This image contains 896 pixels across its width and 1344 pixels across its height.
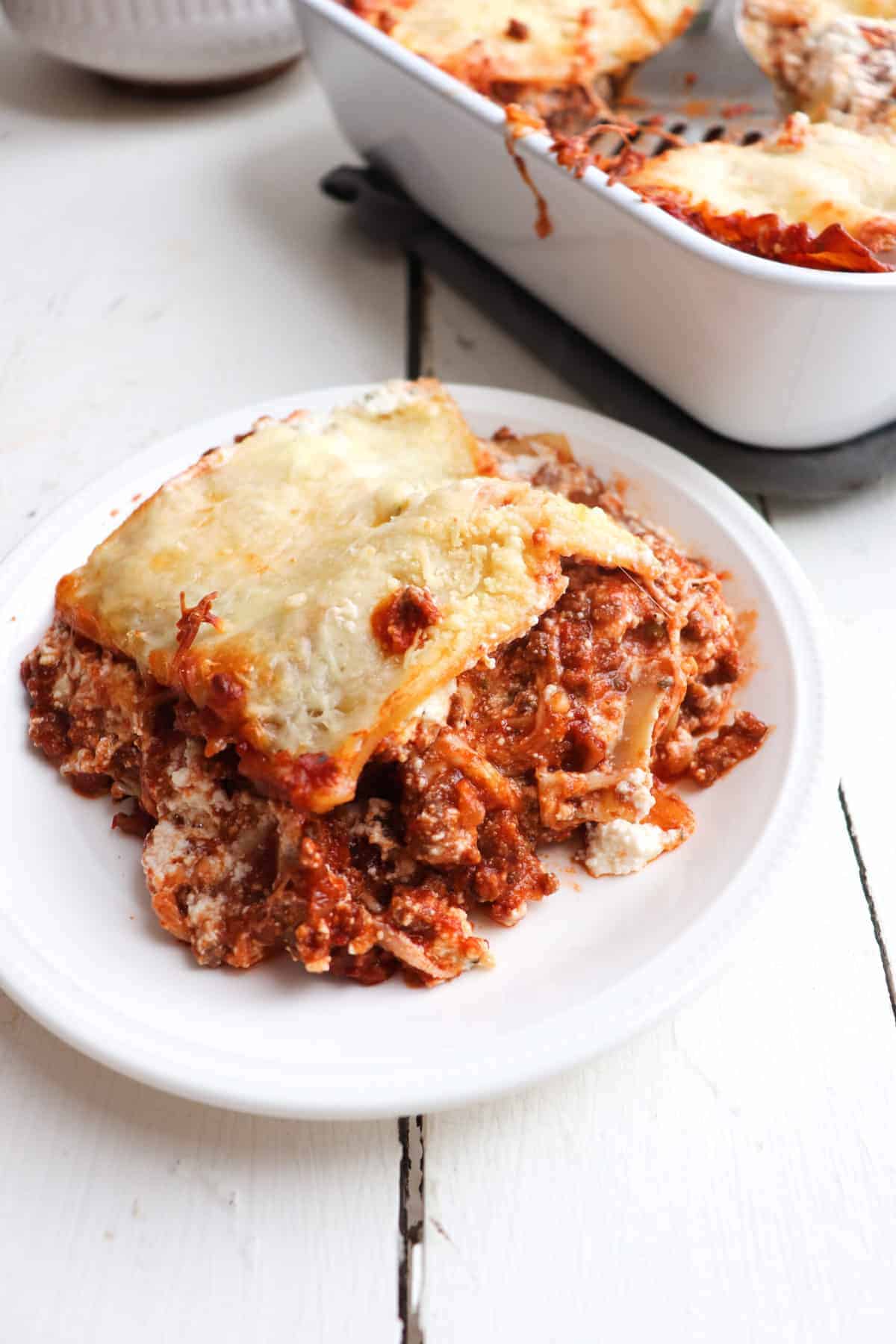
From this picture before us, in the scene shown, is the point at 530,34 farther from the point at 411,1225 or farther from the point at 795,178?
the point at 411,1225

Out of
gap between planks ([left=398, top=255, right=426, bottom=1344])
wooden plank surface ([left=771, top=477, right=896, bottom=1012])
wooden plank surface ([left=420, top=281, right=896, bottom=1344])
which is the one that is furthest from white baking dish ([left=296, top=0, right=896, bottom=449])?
gap between planks ([left=398, top=255, right=426, bottom=1344])

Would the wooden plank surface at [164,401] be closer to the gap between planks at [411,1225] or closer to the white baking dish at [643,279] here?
the gap between planks at [411,1225]

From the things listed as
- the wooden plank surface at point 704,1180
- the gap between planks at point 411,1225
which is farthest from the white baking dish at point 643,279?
the gap between planks at point 411,1225

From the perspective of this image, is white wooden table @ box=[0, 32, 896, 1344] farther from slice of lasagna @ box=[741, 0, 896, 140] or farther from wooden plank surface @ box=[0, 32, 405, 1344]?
slice of lasagna @ box=[741, 0, 896, 140]

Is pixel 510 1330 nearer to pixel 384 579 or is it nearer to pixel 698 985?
pixel 698 985

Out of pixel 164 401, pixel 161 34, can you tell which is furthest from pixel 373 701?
pixel 161 34

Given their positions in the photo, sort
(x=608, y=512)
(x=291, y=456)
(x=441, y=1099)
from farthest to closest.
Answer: (x=608, y=512) → (x=291, y=456) → (x=441, y=1099)

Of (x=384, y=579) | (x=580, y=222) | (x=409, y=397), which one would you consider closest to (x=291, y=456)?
(x=409, y=397)

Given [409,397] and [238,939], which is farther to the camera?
[409,397]
